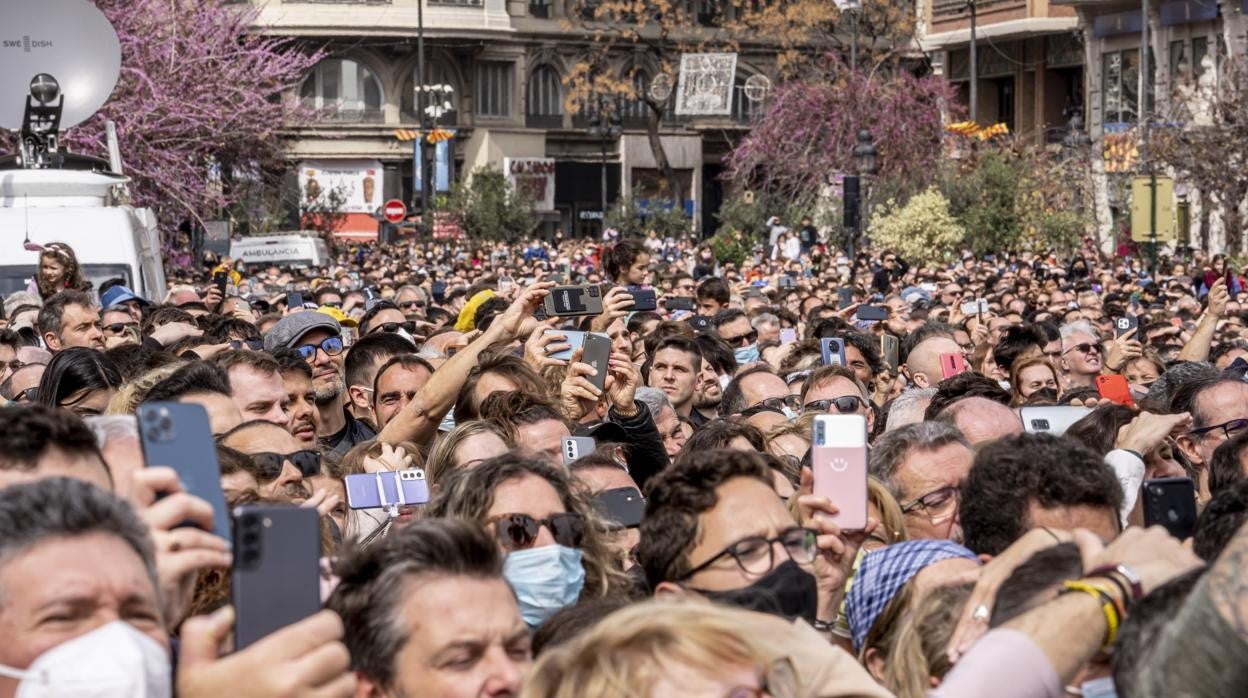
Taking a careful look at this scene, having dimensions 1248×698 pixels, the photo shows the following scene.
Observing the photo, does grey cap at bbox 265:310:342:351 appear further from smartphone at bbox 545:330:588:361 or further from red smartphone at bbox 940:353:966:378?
red smartphone at bbox 940:353:966:378

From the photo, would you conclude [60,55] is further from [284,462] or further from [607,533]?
[607,533]

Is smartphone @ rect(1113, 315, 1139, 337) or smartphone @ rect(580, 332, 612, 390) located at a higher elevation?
smartphone @ rect(580, 332, 612, 390)

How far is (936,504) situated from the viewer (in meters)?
6.36

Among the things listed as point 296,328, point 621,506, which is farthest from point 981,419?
point 296,328

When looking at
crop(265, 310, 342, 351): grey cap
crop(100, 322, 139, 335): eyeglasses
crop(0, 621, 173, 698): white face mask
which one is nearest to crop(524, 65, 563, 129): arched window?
crop(100, 322, 139, 335): eyeglasses

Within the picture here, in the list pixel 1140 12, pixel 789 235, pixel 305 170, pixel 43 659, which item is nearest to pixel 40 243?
pixel 43 659

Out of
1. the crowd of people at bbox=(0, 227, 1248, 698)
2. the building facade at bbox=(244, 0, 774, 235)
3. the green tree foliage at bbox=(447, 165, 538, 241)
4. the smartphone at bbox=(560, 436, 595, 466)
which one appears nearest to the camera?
the crowd of people at bbox=(0, 227, 1248, 698)

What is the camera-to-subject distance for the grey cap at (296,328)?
10.8 metres

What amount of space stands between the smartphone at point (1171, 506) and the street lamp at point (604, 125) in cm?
5299

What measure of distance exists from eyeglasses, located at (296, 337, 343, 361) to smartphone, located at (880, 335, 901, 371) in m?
3.77

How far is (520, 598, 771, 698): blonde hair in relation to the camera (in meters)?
3.25

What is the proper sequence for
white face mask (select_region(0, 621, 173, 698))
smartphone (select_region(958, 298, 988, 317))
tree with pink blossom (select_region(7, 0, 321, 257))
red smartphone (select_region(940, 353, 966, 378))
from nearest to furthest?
white face mask (select_region(0, 621, 173, 698)), red smartphone (select_region(940, 353, 966, 378)), smartphone (select_region(958, 298, 988, 317)), tree with pink blossom (select_region(7, 0, 321, 257))

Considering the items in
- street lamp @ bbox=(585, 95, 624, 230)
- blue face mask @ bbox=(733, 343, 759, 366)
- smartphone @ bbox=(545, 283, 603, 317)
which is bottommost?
blue face mask @ bbox=(733, 343, 759, 366)

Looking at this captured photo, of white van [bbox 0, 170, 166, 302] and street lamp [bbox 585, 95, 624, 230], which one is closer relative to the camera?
white van [bbox 0, 170, 166, 302]
